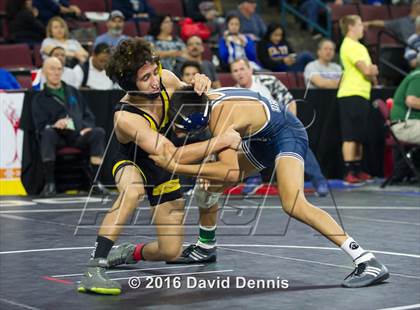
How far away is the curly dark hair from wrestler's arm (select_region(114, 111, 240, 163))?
20 centimetres

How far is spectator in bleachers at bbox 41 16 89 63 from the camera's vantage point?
11.7 metres

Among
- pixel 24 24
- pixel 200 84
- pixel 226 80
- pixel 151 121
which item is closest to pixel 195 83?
pixel 200 84

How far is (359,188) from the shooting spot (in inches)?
446

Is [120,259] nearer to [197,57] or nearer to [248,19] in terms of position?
[197,57]

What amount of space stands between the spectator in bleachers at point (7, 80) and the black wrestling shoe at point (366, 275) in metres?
6.41

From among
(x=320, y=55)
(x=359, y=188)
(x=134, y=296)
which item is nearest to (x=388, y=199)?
(x=359, y=188)

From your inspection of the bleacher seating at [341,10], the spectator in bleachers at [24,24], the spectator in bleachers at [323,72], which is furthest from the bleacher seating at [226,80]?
the bleacher seating at [341,10]

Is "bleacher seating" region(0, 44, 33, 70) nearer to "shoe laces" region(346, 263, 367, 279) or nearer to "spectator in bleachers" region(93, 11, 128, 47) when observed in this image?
"spectator in bleachers" region(93, 11, 128, 47)

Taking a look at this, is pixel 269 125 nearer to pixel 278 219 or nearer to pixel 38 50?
pixel 278 219

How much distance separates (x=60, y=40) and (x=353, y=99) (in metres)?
3.64

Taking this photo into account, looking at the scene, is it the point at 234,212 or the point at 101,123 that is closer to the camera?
the point at 234,212

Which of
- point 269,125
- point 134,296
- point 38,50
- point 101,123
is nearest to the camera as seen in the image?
point 134,296

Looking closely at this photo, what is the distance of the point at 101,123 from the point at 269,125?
5860 millimetres

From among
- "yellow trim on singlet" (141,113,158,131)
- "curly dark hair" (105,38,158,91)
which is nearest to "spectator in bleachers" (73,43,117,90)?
"yellow trim on singlet" (141,113,158,131)
